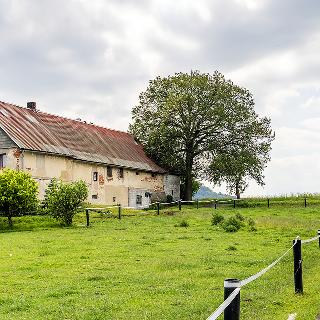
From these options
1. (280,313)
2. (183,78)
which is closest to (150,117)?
(183,78)

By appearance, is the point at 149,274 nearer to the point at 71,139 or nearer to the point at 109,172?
the point at 71,139

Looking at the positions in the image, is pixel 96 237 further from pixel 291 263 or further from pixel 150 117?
pixel 150 117

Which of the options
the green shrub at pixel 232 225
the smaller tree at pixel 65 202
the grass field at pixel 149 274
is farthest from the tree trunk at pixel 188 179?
the grass field at pixel 149 274

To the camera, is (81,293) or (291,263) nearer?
(81,293)

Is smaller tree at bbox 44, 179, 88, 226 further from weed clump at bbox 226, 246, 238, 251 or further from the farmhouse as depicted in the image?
weed clump at bbox 226, 246, 238, 251

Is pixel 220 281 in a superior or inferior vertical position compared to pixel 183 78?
inferior

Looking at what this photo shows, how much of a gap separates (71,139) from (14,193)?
1814 centimetres

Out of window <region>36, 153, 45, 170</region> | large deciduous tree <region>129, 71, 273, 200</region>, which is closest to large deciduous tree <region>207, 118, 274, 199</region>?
large deciduous tree <region>129, 71, 273, 200</region>

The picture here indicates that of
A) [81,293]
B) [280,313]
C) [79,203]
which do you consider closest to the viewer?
[280,313]

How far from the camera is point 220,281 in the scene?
1474cm

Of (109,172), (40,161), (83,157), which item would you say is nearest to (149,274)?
(40,161)

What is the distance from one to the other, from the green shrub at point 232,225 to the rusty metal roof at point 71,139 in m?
22.3

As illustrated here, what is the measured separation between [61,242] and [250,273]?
39.9ft

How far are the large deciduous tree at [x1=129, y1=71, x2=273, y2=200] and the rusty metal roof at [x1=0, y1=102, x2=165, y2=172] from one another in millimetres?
3052
